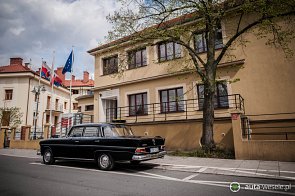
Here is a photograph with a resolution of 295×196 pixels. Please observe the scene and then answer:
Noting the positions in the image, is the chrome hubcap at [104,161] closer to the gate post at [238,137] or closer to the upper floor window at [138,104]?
the gate post at [238,137]

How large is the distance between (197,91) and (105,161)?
350 inches

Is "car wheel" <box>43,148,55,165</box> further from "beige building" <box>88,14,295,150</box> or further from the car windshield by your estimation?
"beige building" <box>88,14,295,150</box>

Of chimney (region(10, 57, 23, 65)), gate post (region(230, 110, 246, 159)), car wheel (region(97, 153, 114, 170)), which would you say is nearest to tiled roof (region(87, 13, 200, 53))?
gate post (region(230, 110, 246, 159))

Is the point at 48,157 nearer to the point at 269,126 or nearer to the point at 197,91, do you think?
the point at 197,91

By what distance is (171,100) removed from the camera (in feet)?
52.4

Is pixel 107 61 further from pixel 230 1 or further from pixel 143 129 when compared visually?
pixel 230 1

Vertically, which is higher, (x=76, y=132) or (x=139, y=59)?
(x=139, y=59)

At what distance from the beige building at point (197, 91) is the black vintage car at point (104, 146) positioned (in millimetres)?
4896

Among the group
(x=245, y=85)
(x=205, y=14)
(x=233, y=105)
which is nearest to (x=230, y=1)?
(x=205, y=14)

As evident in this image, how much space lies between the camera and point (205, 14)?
36.7 ft

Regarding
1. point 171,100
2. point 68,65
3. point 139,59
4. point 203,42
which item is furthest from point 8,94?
point 203,42

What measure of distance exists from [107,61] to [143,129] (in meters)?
8.50

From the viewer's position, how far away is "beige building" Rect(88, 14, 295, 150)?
12.2m

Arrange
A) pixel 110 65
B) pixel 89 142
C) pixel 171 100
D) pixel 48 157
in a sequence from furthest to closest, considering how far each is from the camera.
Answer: pixel 110 65 → pixel 171 100 → pixel 48 157 → pixel 89 142
